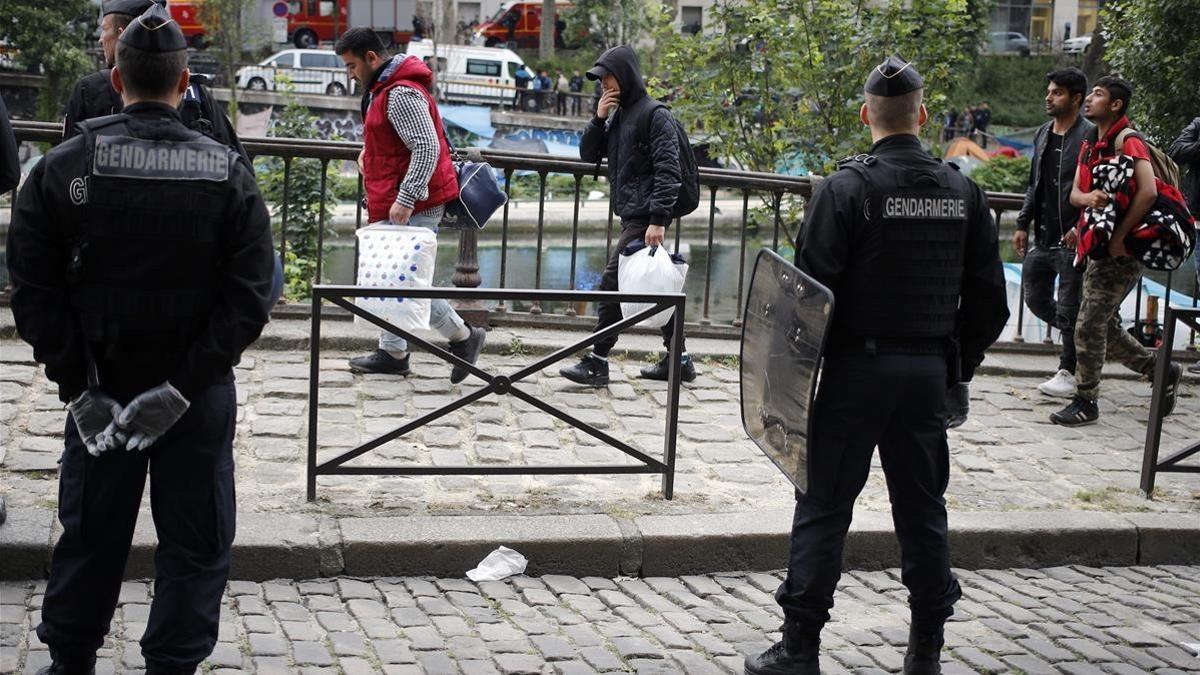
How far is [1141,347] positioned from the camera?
27.0 feet

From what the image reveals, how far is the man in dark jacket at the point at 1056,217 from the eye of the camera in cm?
795

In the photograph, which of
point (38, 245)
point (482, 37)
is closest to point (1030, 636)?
point (38, 245)

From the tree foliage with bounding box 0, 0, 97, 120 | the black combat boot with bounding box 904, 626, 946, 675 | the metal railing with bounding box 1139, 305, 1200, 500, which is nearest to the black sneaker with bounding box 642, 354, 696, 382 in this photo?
the metal railing with bounding box 1139, 305, 1200, 500

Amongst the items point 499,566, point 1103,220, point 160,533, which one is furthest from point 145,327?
point 1103,220

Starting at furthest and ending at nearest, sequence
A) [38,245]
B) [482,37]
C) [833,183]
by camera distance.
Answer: [482,37], [833,183], [38,245]

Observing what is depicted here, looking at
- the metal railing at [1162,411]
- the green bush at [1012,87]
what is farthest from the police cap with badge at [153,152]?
the green bush at [1012,87]

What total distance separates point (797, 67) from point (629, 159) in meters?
7.36

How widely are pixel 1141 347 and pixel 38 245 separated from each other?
6.38 m

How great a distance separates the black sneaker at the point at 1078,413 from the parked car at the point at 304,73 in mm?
40593

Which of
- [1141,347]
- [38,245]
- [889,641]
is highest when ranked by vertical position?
[38,245]

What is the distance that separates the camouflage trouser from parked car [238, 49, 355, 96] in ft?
133

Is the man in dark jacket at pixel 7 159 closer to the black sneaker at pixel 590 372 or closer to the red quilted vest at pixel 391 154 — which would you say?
the red quilted vest at pixel 391 154

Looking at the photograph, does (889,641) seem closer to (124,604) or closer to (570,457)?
(570,457)

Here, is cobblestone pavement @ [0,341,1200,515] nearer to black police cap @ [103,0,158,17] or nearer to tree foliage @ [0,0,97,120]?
black police cap @ [103,0,158,17]
